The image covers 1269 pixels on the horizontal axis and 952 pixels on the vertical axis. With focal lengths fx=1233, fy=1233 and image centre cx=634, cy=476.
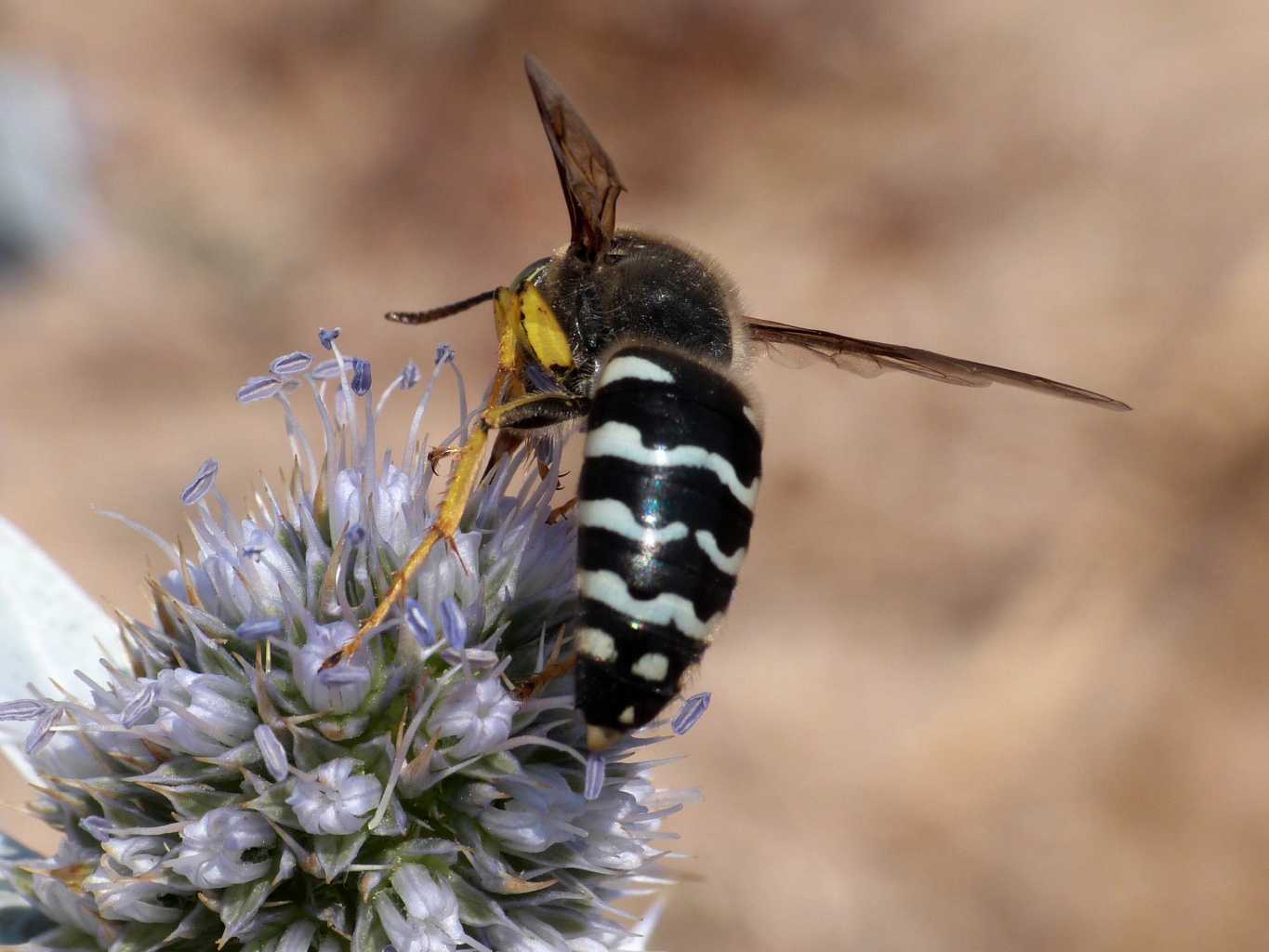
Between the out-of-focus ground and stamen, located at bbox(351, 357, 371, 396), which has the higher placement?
the out-of-focus ground

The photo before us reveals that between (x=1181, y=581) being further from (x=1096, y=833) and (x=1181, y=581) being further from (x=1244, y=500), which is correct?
(x=1096, y=833)

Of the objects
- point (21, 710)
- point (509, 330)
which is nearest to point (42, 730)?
point (21, 710)

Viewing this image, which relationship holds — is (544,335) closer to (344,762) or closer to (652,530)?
(652,530)

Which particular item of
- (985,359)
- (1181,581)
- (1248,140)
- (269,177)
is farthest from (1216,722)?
(269,177)

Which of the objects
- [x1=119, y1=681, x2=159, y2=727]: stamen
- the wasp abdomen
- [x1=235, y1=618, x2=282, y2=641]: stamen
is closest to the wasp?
the wasp abdomen

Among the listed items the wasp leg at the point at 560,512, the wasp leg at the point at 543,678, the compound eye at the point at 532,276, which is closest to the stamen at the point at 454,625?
the wasp leg at the point at 543,678

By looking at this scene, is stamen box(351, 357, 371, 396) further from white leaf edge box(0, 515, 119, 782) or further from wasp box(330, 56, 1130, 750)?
white leaf edge box(0, 515, 119, 782)
